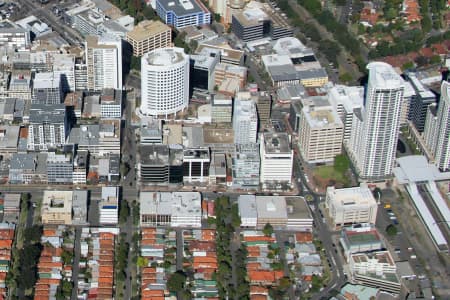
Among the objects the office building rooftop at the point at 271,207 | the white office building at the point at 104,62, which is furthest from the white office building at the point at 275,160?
the white office building at the point at 104,62

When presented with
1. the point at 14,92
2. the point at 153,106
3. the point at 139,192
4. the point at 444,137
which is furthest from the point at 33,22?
the point at 444,137

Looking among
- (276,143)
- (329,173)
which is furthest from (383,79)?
(276,143)

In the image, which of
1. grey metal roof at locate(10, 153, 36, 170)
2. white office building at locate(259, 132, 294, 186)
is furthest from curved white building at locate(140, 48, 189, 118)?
grey metal roof at locate(10, 153, 36, 170)

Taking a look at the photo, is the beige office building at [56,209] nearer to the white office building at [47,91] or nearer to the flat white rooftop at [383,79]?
the white office building at [47,91]

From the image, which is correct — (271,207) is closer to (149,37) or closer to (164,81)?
(164,81)

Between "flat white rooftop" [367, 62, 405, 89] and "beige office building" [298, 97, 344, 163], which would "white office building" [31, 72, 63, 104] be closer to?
"beige office building" [298, 97, 344, 163]

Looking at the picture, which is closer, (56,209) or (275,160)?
(56,209)
